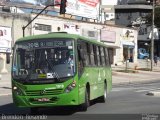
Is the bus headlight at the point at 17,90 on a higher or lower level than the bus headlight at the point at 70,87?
lower

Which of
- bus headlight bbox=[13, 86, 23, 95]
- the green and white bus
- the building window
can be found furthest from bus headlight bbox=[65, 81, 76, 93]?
the building window

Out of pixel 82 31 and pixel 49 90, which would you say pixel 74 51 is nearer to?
pixel 49 90

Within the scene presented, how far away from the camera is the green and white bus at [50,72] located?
15.0 m

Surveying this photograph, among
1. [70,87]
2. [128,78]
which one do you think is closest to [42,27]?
[128,78]

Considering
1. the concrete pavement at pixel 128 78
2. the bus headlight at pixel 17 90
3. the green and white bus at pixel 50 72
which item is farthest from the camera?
the concrete pavement at pixel 128 78

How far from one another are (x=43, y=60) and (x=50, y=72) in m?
0.48

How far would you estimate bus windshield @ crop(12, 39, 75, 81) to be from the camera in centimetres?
1515

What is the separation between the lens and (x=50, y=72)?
1515 cm

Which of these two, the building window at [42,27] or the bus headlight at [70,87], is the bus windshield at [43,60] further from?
the building window at [42,27]

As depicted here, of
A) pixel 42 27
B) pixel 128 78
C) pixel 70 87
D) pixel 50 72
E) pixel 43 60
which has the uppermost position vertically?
pixel 42 27

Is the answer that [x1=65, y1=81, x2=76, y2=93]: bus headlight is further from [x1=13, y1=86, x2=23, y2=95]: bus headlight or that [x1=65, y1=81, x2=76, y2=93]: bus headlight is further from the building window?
the building window

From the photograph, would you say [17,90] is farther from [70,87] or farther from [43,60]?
[70,87]

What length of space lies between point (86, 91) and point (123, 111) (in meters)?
1.44

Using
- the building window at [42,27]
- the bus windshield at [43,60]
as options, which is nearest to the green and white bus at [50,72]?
the bus windshield at [43,60]
